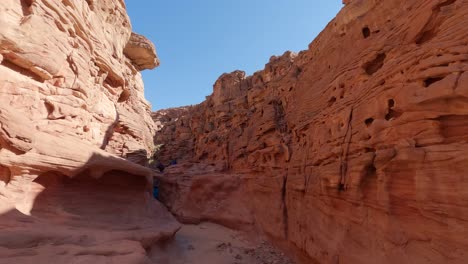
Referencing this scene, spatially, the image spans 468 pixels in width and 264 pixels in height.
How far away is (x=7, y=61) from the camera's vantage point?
6973mm

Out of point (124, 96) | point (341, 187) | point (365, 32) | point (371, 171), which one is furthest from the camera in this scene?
point (124, 96)

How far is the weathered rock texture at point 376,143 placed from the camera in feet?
14.4

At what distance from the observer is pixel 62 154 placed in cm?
723

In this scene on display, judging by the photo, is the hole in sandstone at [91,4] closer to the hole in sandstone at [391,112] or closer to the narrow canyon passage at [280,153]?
the narrow canyon passage at [280,153]

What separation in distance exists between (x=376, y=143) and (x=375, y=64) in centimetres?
266

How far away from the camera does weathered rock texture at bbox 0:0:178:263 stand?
5723mm

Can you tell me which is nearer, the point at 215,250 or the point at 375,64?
the point at 375,64

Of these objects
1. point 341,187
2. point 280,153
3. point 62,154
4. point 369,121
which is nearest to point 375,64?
point 369,121

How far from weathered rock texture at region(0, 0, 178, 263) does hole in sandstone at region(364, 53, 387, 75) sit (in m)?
8.05

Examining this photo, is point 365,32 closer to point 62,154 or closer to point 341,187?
point 341,187

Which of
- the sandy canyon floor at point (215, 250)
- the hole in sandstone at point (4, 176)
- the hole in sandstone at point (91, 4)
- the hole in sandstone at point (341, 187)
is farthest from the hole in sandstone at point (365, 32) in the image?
the hole in sandstone at point (91, 4)

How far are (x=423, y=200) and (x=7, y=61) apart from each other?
1099 centimetres

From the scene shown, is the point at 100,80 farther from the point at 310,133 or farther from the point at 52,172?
the point at 310,133

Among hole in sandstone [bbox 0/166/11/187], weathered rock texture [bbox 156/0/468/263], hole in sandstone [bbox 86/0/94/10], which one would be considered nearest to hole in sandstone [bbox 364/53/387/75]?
weathered rock texture [bbox 156/0/468/263]
